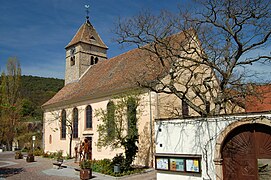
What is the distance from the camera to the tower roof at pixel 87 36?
32.3 metres

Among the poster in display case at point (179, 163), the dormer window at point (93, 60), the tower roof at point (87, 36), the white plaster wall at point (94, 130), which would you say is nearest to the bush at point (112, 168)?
the white plaster wall at point (94, 130)

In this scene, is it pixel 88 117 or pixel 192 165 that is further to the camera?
pixel 88 117

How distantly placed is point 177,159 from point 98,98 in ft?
41.7

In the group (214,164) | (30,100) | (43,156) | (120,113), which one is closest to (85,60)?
(43,156)

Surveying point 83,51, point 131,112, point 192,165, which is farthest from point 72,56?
point 192,165

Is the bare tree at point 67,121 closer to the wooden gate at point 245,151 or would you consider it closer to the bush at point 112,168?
the bush at point 112,168

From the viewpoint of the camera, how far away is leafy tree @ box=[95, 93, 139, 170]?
17.2 metres

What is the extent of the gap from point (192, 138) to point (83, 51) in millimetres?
23218

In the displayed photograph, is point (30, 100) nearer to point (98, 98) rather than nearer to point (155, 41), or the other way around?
point (98, 98)

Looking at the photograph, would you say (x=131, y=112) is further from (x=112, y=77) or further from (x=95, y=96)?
(x=112, y=77)

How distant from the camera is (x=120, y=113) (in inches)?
702

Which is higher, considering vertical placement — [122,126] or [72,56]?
[72,56]

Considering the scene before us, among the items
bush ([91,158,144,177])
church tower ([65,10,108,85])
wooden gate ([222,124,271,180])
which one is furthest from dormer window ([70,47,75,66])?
wooden gate ([222,124,271,180])

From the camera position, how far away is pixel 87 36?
3269 centimetres
